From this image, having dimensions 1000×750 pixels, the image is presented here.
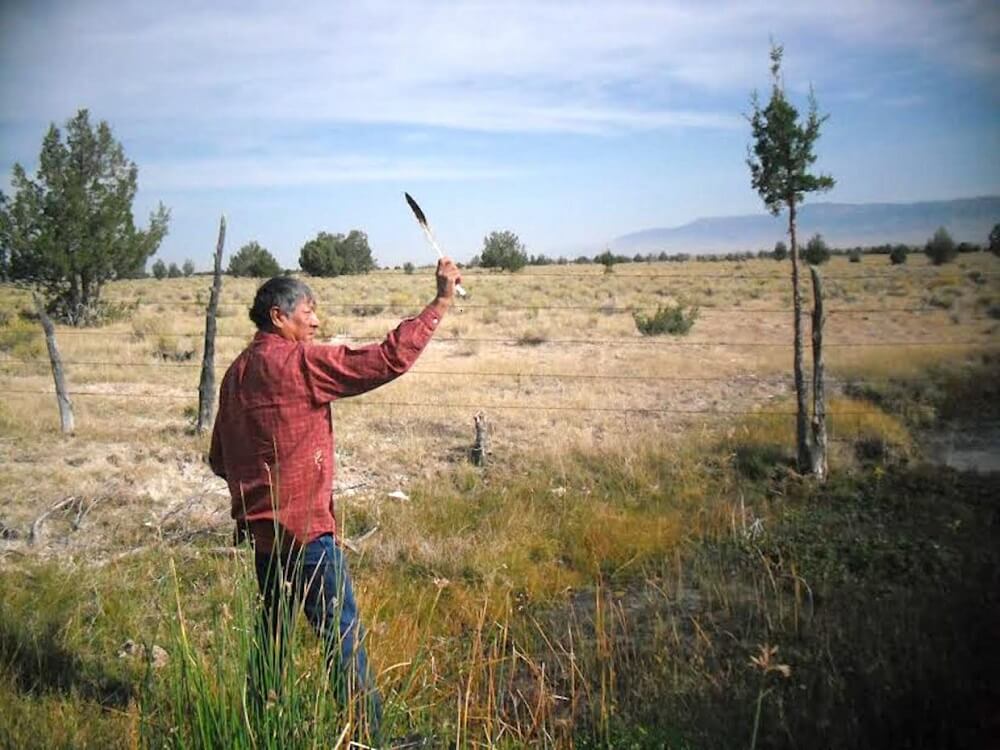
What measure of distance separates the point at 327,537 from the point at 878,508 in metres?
5.65

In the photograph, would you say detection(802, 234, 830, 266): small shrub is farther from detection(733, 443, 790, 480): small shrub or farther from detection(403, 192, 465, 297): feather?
detection(403, 192, 465, 297): feather

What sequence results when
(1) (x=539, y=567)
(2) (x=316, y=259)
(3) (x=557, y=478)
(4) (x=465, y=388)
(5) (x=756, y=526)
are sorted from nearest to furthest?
(1) (x=539, y=567) → (5) (x=756, y=526) → (3) (x=557, y=478) → (4) (x=465, y=388) → (2) (x=316, y=259)

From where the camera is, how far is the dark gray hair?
3.12 m

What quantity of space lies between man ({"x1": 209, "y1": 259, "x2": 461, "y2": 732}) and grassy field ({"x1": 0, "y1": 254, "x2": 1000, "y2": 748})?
0.39 meters

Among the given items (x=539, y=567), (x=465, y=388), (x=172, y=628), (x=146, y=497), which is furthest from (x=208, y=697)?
(x=465, y=388)

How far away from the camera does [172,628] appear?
239 cm

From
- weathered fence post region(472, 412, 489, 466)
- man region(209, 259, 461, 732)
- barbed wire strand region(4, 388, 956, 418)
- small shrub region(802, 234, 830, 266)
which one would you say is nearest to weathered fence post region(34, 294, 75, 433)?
barbed wire strand region(4, 388, 956, 418)

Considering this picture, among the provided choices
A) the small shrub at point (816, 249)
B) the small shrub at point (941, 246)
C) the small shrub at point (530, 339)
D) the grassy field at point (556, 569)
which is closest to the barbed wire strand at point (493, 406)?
the grassy field at point (556, 569)

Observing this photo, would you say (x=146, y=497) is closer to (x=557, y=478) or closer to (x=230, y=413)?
(x=557, y=478)

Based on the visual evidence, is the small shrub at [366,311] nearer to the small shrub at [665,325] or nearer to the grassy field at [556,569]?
the small shrub at [665,325]

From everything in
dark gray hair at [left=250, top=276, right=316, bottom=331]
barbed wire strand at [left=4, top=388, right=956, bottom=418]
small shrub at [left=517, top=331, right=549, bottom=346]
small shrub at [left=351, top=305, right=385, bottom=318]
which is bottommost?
barbed wire strand at [left=4, top=388, right=956, bottom=418]

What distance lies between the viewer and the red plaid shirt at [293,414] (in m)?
2.94

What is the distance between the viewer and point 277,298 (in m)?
3.12

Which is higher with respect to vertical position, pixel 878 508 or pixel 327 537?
pixel 327 537
